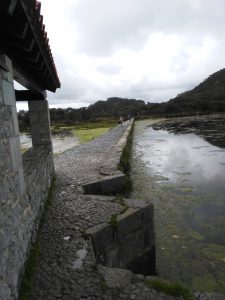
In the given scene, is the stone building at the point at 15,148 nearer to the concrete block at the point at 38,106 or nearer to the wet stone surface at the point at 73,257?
the wet stone surface at the point at 73,257

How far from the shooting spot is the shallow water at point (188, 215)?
5.01 metres

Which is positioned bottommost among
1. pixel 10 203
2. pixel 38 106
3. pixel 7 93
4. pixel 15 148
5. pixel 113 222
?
pixel 113 222

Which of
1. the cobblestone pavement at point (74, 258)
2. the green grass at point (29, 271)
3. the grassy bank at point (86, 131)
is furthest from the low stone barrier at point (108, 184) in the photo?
the grassy bank at point (86, 131)

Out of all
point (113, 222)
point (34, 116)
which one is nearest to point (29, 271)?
point (113, 222)

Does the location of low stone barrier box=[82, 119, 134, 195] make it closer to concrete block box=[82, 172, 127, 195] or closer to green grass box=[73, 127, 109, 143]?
concrete block box=[82, 172, 127, 195]

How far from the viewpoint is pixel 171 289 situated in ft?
11.8

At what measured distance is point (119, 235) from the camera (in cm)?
518

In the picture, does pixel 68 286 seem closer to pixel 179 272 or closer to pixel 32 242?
pixel 32 242

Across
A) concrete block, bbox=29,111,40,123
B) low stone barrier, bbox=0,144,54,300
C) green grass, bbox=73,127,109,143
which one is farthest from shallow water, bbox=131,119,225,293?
green grass, bbox=73,127,109,143

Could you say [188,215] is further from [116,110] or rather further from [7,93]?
[116,110]

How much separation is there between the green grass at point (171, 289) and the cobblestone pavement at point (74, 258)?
0.27 ft

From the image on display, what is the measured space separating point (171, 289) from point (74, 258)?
4.53 ft

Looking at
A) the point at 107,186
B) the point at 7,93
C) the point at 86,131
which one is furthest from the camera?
the point at 86,131

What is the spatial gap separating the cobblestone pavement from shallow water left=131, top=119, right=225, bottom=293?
3.97 ft
